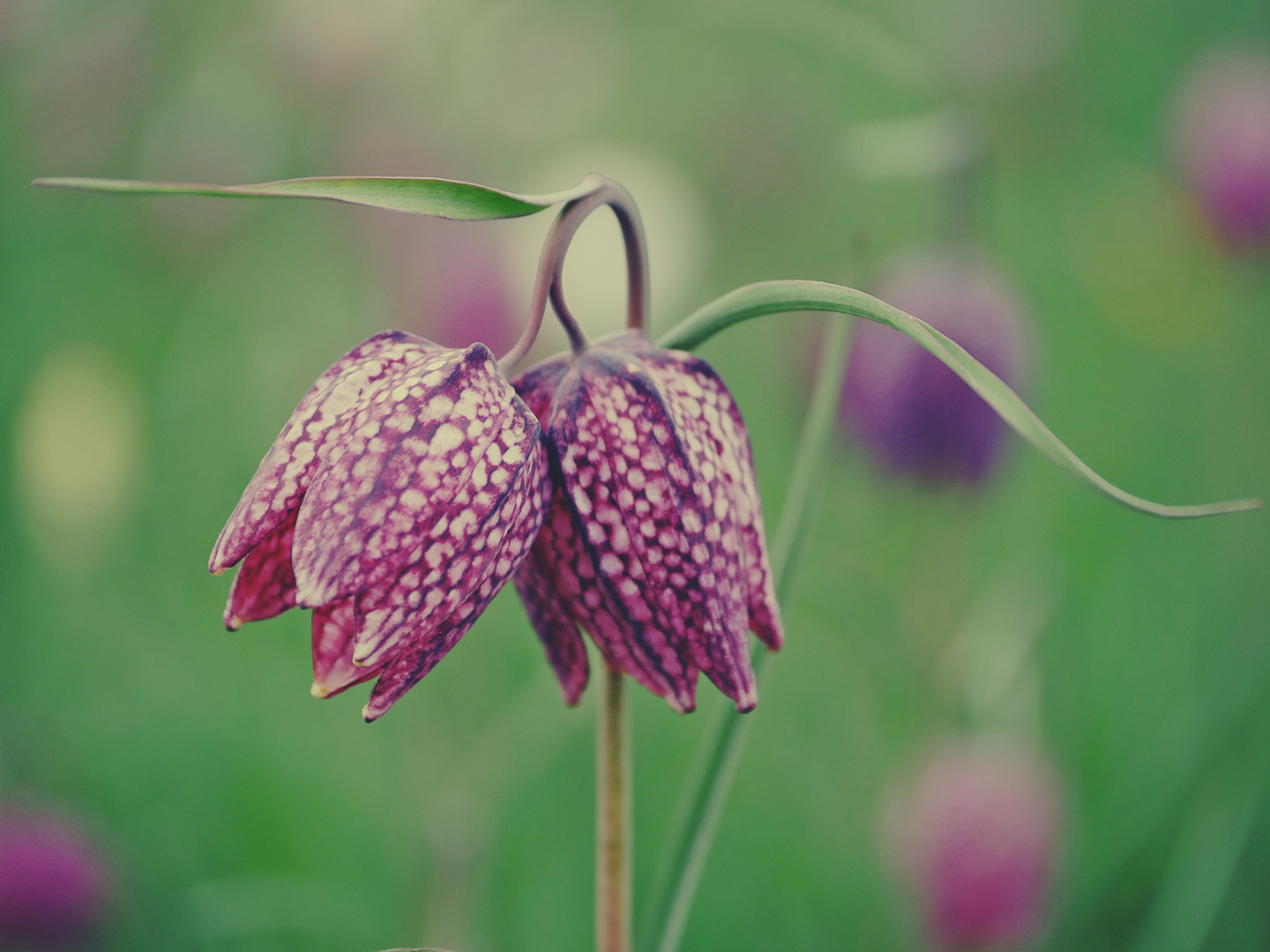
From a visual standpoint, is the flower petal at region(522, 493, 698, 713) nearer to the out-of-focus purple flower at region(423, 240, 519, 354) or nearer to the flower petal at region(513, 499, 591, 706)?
the flower petal at region(513, 499, 591, 706)

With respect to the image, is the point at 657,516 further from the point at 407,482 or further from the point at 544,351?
the point at 544,351

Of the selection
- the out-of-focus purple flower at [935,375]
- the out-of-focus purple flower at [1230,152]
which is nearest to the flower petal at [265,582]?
the out-of-focus purple flower at [935,375]

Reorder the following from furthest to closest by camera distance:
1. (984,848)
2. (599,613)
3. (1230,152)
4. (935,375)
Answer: (1230,152), (935,375), (984,848), (599,613)

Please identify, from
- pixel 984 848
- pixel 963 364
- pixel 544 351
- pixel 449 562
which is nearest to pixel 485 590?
pixel 449 562

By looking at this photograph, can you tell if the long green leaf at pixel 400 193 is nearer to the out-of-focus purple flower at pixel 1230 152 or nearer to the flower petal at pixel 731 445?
the flower petal at pixel 731 445

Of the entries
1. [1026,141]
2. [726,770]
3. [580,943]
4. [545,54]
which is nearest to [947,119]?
[726,770]

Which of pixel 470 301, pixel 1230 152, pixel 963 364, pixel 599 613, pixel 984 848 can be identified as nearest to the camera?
pixel 963 364
